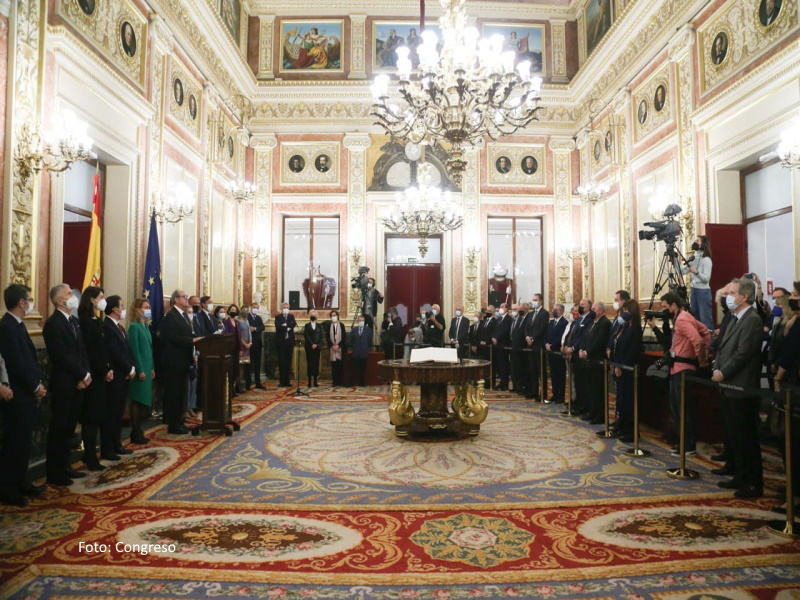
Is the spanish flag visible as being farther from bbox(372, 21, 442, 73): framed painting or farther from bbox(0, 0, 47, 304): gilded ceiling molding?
bbox(372, 21, 442, 73): framed painting

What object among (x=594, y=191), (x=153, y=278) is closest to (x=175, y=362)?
(x=153, y=278)

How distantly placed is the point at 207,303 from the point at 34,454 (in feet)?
13.6

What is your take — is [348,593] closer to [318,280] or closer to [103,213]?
[103,213]

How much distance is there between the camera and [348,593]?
267cm

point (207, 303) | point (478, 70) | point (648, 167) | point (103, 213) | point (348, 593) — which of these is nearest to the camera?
point (348, 593)

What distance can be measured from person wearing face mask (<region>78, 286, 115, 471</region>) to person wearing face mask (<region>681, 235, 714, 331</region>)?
6884 mm

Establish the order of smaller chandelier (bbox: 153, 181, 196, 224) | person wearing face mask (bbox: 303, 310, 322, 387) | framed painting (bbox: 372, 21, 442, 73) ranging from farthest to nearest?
framed painting (bbox: 372, 21, 442, 73)
person wearing face mask (bbox: 303, 310, 322, 387)
smaller chandelier (bbox: 153, 181, 196, 224)

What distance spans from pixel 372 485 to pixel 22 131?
14.9 ft

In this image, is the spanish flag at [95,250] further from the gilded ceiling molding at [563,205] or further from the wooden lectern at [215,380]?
the gilded ceiling molding at [563,205]

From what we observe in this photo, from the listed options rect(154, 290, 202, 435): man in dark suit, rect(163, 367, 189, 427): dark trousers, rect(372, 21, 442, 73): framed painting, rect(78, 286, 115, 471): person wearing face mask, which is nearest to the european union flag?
rect(154, 290, 202, 435): man in dark suit

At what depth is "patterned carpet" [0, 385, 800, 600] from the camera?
2.76 m

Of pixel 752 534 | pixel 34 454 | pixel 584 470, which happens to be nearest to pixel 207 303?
pixel 34 454

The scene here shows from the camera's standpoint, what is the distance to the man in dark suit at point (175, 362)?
630 centimetres

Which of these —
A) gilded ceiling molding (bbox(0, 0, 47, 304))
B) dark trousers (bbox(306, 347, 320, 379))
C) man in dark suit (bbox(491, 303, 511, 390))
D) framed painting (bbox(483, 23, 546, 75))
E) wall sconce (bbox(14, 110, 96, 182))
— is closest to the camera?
gilded ceiling molding (bbox(0, 0, 47, 304))
